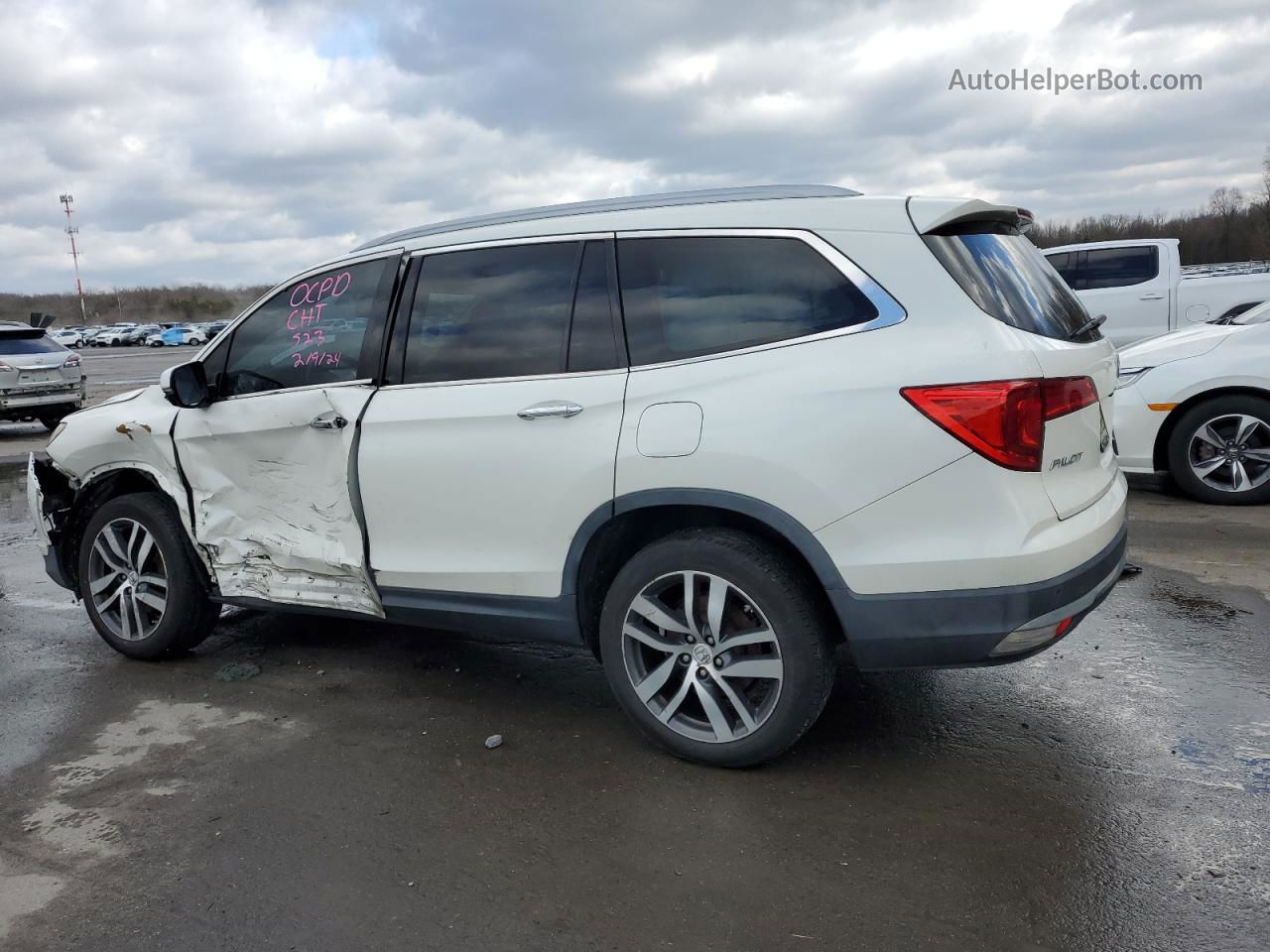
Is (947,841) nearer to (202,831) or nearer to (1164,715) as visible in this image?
(1164,715)

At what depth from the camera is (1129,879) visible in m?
2.81

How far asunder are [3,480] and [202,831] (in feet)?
30.7

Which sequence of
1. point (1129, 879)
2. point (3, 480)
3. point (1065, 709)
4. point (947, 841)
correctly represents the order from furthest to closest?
point (3, 480), point (1065, 709), point (947, 841), point (1129, 879)

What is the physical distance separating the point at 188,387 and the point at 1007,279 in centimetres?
346

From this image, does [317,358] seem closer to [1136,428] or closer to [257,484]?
[257,484]

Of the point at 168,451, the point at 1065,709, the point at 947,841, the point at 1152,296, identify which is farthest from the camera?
the point at 1152,296

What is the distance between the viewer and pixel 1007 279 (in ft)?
11.0

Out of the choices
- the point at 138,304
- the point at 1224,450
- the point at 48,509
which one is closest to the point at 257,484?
the point at 48,509

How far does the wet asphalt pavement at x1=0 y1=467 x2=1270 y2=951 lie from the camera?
2.73 meters

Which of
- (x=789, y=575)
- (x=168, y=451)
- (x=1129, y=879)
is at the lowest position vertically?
(x=1129, y=879)

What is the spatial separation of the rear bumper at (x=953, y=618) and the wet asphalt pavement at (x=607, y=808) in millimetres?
522

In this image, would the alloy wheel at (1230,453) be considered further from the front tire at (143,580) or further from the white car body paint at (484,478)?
the front tire at (143,580)

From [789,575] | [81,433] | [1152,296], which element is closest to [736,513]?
[789,575]

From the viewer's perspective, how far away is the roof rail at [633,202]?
357 cm
